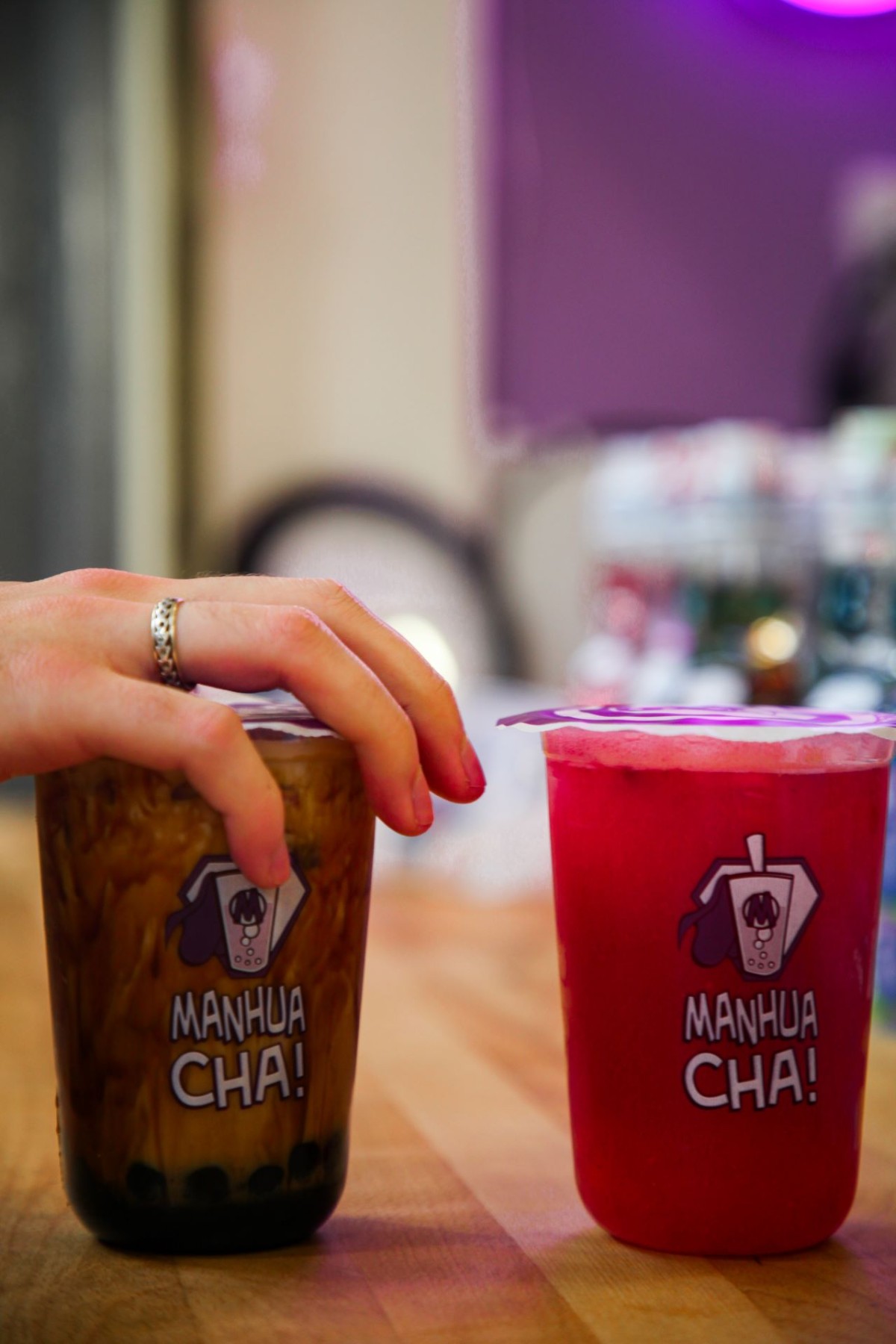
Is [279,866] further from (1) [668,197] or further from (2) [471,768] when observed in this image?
(1) [668,197]

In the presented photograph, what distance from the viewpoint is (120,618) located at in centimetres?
52

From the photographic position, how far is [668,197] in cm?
237

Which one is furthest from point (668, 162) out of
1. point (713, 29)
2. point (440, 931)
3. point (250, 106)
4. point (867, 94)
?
point (440, 931)

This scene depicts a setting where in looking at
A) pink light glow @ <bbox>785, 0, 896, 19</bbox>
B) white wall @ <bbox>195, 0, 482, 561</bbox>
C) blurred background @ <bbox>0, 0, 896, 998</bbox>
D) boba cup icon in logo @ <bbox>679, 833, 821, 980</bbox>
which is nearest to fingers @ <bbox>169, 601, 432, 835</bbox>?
boba cup icon in logo @ <bbox>679, 833, 821, 980</bbox>

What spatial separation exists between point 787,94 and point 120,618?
7.42 ft

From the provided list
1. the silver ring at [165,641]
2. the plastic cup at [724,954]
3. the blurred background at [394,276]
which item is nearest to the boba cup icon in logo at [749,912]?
the plastic cup at [724,954]

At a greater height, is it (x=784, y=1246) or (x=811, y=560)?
(x=811, y=560)

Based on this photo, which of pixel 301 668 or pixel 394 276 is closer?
pixel 301 668

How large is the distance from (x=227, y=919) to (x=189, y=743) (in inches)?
2.8

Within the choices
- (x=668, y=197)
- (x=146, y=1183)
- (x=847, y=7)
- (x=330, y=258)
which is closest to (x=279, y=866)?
(x=146, y=1183)

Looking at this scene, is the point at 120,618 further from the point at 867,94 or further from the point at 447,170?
the point at 867,94

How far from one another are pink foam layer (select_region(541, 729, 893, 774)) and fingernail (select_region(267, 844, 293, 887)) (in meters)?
0.12

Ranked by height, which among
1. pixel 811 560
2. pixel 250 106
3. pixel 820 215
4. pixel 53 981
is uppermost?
pixel 250 106

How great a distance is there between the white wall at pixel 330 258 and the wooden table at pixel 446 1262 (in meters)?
1.61
